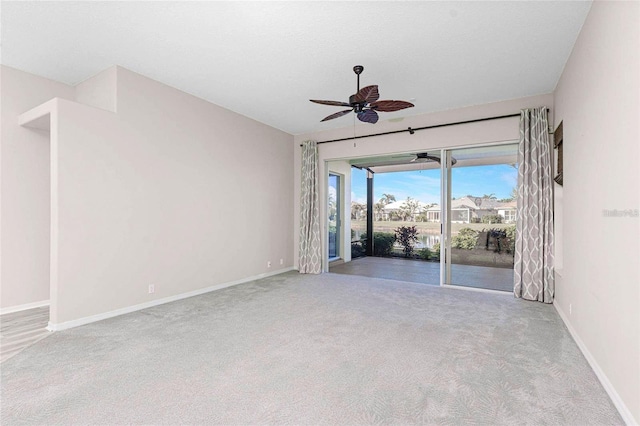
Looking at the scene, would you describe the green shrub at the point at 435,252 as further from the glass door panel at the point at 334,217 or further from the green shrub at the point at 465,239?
the green shrub at the point at 465,239

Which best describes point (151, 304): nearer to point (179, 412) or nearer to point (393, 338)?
point (179, 412)

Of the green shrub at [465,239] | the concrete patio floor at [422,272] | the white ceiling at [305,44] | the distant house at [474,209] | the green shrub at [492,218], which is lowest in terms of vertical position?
the concrete patio floor at [422,272]

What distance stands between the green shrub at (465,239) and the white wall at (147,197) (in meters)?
3.45

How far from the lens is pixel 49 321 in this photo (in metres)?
3.35

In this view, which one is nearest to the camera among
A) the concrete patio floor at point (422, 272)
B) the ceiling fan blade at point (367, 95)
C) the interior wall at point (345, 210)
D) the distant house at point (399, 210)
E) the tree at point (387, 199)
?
the ceiling fan blade at point (367, 95)

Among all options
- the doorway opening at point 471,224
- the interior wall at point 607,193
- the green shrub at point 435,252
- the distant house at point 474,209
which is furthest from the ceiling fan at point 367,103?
the green shrub at point 435,252


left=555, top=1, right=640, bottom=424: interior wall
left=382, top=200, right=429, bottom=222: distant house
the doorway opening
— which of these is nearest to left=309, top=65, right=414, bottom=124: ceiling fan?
left=555, top=1, right=640, bottom=424: interior wall

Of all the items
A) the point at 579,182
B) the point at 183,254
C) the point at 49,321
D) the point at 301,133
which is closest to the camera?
the point at 579,182

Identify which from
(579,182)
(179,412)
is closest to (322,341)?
(179,412)

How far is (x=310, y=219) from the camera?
20.8 feet

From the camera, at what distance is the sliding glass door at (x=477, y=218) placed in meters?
5.05

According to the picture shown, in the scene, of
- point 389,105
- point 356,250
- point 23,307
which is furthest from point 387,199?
point 23,307

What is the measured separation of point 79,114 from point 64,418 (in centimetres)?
300

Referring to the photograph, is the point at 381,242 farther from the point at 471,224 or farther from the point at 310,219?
the point at 471,224
